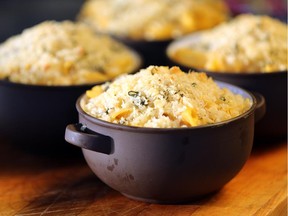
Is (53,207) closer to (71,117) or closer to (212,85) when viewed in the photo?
(71,117)

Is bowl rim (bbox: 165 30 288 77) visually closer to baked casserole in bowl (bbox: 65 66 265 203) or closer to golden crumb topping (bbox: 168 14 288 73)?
golden crumb topping (bbox: 168 14 288 73)

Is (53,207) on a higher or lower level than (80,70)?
lower

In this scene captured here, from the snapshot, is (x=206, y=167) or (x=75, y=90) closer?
(x=206, y=167)

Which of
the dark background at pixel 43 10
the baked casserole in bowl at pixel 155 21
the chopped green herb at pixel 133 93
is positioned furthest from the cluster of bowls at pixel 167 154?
the dark background at pixel 43 10

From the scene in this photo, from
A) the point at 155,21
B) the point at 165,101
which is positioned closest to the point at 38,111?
the point at 165,101

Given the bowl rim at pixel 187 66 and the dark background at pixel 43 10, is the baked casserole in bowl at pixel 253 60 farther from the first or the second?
the dark background at pixel 43 10

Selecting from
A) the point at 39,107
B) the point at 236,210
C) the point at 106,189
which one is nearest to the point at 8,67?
the point at 39,107
